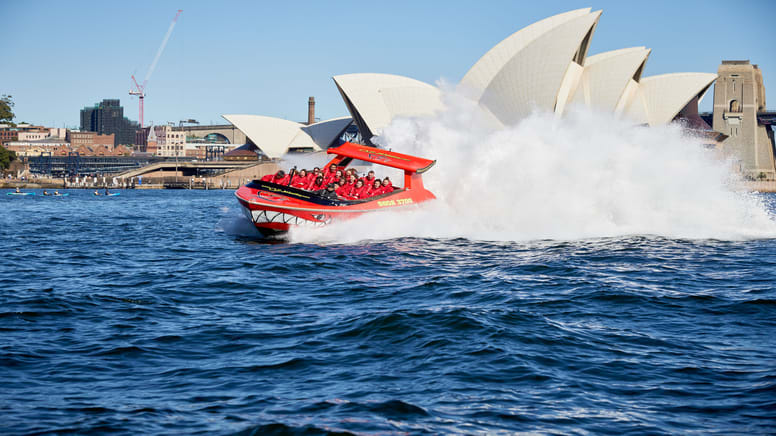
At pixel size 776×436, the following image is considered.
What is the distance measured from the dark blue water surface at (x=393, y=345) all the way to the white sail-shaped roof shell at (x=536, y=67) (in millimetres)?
51004

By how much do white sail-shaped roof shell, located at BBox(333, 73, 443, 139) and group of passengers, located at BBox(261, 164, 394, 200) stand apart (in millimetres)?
61729

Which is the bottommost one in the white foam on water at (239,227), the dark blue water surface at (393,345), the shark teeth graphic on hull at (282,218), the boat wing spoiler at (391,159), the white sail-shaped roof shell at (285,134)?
the dark blue water surface at (393,345)

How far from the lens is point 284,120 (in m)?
121

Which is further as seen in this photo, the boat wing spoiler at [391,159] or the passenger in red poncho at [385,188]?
the boat wing spoiler at [391,159]

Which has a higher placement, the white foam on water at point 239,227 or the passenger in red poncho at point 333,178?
the passenger in red poncho at point 333,178

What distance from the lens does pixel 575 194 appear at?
80.4 ft

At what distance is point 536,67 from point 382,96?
79.0 ft

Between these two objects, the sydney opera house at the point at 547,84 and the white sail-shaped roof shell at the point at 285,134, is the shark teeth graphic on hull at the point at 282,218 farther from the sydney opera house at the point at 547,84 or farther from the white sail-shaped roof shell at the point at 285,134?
the white sail-shaped roof shell at the point at 285,134

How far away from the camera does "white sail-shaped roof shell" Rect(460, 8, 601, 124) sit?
218ft

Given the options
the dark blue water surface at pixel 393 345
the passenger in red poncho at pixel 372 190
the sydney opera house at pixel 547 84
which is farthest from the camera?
the sydney opera house at pixel 547 84

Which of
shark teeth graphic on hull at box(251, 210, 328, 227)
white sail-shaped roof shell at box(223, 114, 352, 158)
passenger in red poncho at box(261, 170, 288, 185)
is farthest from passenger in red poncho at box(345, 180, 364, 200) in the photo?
white sail-shaped roof shell at box(223, 114, 352, 158)

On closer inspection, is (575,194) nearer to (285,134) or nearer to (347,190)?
(347,190)

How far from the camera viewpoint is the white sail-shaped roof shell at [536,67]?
66562mm

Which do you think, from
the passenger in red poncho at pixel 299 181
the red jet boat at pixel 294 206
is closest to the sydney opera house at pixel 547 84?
the passenger in red poncho at pixel 299 181
